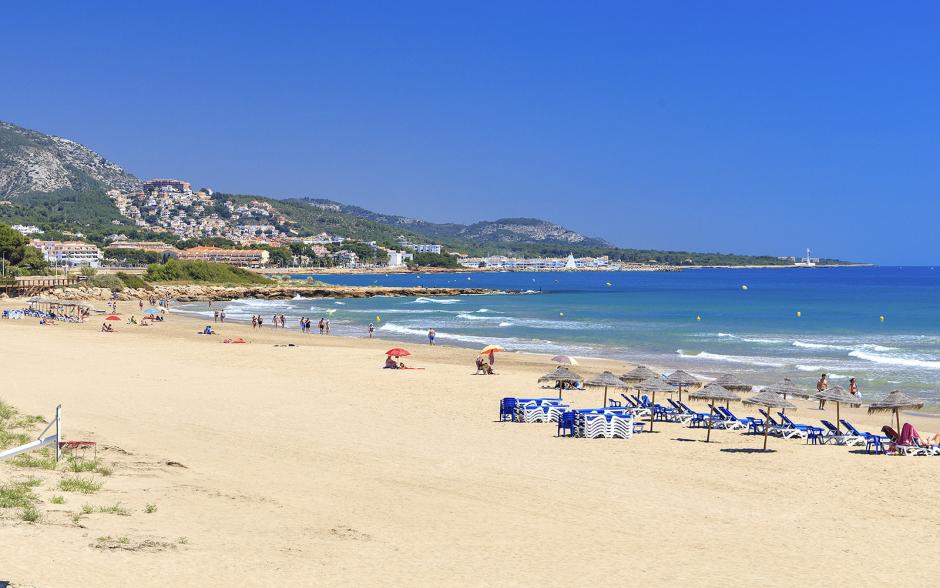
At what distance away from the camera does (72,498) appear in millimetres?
8773

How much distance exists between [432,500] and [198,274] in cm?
9548

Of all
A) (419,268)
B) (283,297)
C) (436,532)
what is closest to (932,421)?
(436,532)

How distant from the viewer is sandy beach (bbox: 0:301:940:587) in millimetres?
7527

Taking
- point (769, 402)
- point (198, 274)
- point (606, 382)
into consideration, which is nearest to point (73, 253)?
point (198, 274)

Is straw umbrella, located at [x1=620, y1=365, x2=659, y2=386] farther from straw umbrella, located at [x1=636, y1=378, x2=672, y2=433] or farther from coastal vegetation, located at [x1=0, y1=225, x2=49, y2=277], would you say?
coastal vegetation, located at [x1=0, y1=225, x2=49, y2=277]

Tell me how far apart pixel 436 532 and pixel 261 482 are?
3010 millimetres

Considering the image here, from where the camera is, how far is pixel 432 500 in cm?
1028

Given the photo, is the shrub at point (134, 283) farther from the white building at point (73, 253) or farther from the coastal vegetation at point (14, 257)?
the white building at point (73, 253)

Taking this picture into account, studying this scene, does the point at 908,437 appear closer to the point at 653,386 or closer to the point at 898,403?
the point at 898,403

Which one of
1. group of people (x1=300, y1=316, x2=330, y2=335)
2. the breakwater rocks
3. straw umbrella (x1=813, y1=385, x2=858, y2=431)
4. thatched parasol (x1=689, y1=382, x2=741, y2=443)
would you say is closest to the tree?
the breakwater rocks

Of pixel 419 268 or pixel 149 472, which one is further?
pixel 419 268

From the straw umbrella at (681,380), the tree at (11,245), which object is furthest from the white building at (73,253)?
the straw umbrella at (681,380)

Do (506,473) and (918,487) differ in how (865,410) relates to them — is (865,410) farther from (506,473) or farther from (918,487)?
(506,473)

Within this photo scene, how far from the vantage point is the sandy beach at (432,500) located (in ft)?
24.7
